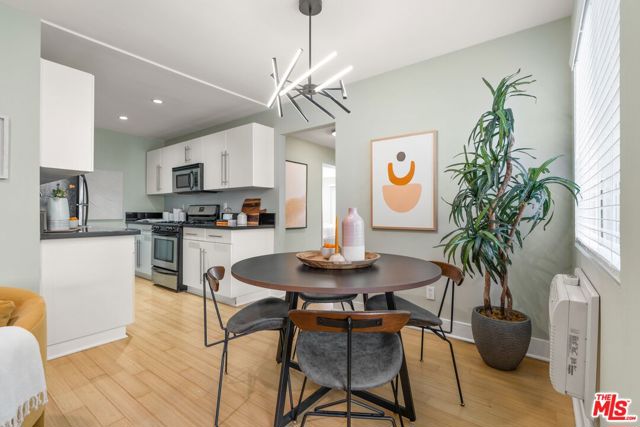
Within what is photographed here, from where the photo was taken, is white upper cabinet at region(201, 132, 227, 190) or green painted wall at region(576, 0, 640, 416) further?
white upper cabinet at region(201, 132, 227, 190)

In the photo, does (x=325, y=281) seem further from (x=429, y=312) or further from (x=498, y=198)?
(x=498, y=198)

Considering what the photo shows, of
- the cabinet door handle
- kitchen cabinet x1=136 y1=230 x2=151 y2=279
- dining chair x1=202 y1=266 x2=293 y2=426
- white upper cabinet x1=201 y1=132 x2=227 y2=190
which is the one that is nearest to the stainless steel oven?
kitchen cabinet x1=136 y1=230 x2=151 y2=279

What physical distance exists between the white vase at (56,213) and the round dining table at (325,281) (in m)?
1.86

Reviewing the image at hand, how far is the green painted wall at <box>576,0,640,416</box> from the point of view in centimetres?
75

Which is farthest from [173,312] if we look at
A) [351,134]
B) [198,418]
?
[351,134]

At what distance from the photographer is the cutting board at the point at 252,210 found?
13.5 feet

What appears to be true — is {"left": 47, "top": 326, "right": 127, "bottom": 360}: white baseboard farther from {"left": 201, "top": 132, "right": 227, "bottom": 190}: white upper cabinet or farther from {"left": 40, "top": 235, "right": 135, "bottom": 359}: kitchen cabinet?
{"left": 201, "top": 132, "right": 227, "bottom": 190}: white upper cabinet

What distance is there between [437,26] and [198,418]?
3.01m

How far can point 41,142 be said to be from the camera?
2223 mm

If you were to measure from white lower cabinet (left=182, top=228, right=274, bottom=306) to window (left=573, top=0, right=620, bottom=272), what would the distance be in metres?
3.06

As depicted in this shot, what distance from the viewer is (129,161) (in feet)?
16.9

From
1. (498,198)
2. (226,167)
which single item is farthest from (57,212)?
(498,198)

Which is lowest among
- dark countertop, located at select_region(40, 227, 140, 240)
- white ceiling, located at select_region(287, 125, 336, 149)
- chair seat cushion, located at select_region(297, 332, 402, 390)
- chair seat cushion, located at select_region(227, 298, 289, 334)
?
chair seat cushion, located at select_region(297, 332, 402, 390)

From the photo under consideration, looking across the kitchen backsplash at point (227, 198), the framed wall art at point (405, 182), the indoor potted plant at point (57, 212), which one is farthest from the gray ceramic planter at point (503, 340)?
the indoor potted plant at point (57, 212)
